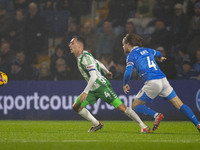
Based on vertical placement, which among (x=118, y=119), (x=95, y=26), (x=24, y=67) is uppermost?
(x=95, y=26)

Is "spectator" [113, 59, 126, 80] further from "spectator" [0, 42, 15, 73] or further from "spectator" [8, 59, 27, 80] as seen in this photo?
"spectator" [0, 42, 15, 73]

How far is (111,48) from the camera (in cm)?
1573

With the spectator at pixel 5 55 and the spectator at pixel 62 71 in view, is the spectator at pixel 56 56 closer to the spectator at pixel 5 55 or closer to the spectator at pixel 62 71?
the spectator at pixel 62 71

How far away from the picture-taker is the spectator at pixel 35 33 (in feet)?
54.2

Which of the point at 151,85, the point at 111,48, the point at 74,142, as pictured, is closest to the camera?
the point at 74,142

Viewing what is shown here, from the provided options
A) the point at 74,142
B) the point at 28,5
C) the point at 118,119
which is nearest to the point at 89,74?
the point at 74,142

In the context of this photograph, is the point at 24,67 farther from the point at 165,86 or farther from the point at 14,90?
the point at 165,86

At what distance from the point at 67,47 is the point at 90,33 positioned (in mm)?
888

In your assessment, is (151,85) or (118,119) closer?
(151,85)

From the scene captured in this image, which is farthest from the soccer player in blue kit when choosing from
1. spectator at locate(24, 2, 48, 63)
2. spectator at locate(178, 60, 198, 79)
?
spectator at locate(24, 2, 48, 63)

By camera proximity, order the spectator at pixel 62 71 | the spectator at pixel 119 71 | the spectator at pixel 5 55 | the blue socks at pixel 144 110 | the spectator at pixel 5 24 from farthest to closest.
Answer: the spectator at pixel 5 24 → the spectator at pixel 5 55 → the spectator at pixel 62 71 → the spectator at pixel 119 71 → the blue socks at pixel 144 110

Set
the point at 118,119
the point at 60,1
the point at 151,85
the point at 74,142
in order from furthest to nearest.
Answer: the point at 60,1 < the point at 118,119 < the point at 151,85 < the point at 74,142

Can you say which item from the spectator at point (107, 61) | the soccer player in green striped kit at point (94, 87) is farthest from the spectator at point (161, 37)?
the soccer player in green striped kit at point (94, 87)

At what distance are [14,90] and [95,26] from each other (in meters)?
3.69
